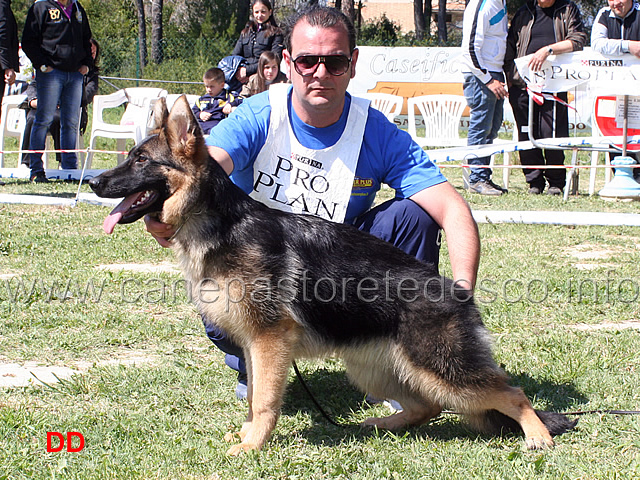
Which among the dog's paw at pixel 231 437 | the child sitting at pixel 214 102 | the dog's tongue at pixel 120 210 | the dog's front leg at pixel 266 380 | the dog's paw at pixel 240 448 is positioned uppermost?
the child sitting at pixel 214 102

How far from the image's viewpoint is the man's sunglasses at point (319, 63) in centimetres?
336

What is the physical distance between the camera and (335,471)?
275 cm

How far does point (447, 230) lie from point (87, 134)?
51.6 feet

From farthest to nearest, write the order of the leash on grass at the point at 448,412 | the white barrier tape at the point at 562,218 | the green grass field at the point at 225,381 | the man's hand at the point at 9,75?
the man's hand at the point at 9,75 < the white barrier tape at the point at 562,218 < the leash on grass at the point at 448,412 < the green grass field at the point at 225,381

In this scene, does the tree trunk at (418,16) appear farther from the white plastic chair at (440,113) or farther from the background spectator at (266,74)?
the background spectator at (266,74)

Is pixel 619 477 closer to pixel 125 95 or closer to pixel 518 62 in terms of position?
pixel 518 62

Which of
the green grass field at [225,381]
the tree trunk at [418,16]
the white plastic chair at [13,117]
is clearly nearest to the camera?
the green grass field at [225,381]

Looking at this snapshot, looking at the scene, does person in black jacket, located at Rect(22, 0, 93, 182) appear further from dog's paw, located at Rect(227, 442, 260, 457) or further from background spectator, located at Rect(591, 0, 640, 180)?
dog's paw, located at Rect(227, 442, 260, 457)

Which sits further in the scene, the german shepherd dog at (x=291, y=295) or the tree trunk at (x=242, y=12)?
the tree trunk at (x=242, y=12)

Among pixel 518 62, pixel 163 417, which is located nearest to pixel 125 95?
pixel 518 62

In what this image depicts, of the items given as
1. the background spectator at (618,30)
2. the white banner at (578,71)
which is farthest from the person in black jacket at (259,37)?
the background spectator at (618,30)

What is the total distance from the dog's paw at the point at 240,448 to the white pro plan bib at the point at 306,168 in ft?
4.03

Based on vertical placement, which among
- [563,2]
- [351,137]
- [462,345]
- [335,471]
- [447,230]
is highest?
[563,2]

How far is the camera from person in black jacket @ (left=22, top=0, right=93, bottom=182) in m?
9.85
